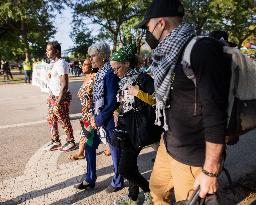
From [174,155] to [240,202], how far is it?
6.45ft

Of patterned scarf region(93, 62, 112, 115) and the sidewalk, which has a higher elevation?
patterned scarf region(93, 62, 112, 115)

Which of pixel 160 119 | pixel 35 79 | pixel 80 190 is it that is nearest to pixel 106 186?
pixel 80 190

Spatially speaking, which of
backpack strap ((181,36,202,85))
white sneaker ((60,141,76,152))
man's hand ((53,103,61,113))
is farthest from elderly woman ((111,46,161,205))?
white sneaker ((60,141,76,152))

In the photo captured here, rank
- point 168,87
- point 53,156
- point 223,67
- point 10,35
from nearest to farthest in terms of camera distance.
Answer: point 223,67 < point 168,87 < point 53,156 < point 10,35

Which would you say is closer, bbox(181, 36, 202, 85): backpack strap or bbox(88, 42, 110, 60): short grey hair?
bbox(181, 36, 202, 85): backpack strap

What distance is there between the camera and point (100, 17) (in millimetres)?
33469

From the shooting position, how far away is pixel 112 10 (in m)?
32.0

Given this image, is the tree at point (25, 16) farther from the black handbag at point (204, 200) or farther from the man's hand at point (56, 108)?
the black handbag at point (204, 200)

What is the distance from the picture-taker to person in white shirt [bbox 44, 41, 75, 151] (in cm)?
623

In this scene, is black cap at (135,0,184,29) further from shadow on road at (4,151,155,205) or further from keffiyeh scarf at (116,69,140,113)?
shadow on road at (4,151,155,205)

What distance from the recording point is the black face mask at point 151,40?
8.27ft

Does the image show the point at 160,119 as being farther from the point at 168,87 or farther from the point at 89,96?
the point at 89,96

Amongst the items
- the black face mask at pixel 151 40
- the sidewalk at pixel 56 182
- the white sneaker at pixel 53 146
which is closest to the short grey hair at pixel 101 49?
the sidewalk at pixel 56 182

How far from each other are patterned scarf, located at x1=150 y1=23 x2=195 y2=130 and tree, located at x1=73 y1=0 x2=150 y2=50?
29.4m
